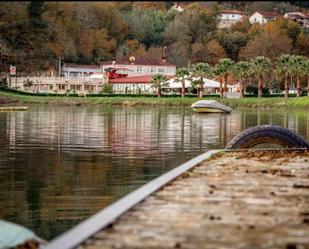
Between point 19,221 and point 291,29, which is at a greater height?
point 291,29

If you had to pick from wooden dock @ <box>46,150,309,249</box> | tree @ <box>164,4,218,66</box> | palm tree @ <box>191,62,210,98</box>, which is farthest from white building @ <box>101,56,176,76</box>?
wooden dock @ <box>46,150,309,249</box>

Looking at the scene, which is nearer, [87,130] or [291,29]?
[87,130]

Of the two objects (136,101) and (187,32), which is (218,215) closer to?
(136,101)

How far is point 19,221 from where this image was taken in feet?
42.4

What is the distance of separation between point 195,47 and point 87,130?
114 metres

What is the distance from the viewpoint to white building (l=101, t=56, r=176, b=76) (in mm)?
143875

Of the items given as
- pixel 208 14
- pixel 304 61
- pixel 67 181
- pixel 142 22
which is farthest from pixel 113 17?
pixel 67 181

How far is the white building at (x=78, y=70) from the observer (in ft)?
480

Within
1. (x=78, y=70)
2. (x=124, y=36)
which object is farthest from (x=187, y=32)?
(x=78, y=70)

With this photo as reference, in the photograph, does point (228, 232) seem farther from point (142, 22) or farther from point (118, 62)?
point (142, 22)

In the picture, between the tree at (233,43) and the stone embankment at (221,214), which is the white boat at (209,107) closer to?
the stone embankment at (221,214)

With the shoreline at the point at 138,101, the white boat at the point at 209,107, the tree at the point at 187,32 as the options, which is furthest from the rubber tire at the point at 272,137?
the tree at the point at 187,32

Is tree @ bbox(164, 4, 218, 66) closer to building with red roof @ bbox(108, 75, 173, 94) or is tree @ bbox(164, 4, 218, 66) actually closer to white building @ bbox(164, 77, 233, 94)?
building with red roof @ bbox(108, 75, 173, 94)

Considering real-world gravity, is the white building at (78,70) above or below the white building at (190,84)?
above
